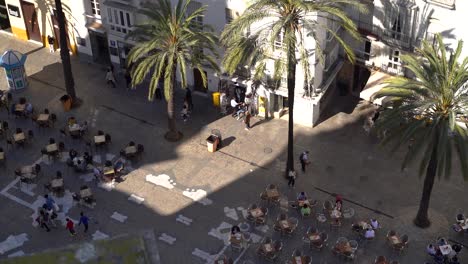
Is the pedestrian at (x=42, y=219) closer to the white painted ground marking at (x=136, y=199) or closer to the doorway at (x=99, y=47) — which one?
the white painted ground marking at (x=136, y=199)

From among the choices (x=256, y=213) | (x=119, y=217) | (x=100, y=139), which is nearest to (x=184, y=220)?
(x=119, y=217)

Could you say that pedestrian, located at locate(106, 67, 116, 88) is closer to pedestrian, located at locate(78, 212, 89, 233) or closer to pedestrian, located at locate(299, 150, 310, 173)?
pedestrian, located at locate(78, 212, 89, 233)

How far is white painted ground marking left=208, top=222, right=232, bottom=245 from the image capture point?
41188mm

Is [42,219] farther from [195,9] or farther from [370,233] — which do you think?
[370,233]

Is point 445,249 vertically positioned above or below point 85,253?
below

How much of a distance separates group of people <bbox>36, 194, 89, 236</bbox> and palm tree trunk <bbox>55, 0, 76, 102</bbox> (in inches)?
454

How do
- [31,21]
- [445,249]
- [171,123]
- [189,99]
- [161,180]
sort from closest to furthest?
[445,249] < [161,180] < [171,123] < [189,99] < [31,21]

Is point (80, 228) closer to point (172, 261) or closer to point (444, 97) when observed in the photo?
point (172, 261)

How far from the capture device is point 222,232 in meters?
41.6

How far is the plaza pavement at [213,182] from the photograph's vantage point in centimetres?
4119

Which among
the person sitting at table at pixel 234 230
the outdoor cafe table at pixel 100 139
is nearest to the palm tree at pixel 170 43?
the outdoor cafe table at pixel 100 139

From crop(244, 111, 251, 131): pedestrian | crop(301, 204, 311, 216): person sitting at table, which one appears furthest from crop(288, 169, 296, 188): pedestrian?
crop(244, 111, 251, 131): pedestrian

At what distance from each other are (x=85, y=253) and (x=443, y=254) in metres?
21.4

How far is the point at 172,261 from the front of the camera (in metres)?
39.9
